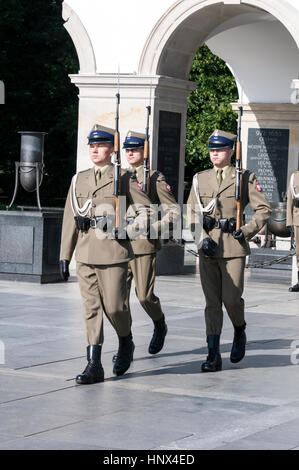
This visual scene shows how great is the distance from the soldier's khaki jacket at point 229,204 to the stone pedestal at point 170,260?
7872 millimetres

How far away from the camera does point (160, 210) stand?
9.61 meters

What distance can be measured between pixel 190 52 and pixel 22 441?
39.3 feet

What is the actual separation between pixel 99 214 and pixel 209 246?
0.94 meters

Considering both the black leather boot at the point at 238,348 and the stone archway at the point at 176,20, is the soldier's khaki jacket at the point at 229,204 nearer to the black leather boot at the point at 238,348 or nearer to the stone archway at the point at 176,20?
the black leather boot at the point at 238,348

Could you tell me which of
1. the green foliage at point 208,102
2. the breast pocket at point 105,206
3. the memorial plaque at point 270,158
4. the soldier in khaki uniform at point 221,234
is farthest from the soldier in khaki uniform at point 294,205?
the green foliage at point 208,102

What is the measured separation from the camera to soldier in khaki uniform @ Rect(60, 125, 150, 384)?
26.6 ft

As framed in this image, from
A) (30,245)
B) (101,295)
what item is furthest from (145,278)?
(30,245)

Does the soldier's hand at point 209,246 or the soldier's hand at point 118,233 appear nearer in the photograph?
the soldier's hand at point 118,233

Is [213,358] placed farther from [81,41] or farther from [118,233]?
[81,41]

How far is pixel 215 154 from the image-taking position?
8938mm

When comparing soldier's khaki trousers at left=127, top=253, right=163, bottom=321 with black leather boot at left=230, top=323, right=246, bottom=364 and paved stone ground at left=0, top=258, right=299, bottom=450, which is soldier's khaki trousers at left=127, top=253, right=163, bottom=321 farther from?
black leather boot at left=230, top=323, right=246, bottom=364

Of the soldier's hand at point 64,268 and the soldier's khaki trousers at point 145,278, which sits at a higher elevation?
the soldier's hand at point 64,268

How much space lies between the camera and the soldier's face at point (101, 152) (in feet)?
Result: 27.0

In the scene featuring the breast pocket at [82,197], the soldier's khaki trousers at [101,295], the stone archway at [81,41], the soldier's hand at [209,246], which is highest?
the stone archway at [81,41]
